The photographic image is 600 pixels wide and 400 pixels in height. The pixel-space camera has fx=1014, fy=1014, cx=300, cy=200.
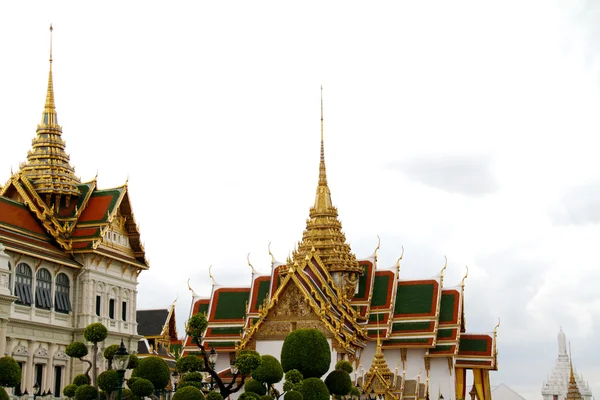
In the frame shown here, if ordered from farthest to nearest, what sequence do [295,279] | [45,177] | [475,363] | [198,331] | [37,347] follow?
[475,363]
[295,279]
[45,177]
[37,347]
[198,331]

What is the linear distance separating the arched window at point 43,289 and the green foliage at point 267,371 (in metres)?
10.7

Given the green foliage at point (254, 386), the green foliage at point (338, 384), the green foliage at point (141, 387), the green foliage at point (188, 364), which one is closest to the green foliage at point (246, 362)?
the green foliage at point (188, 364)

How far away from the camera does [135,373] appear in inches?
1198

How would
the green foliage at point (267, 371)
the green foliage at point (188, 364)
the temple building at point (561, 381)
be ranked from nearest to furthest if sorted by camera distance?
the green foliage at point (188, 364) → the green foliage at point (267, 371) → the temple building at point (561, 381)

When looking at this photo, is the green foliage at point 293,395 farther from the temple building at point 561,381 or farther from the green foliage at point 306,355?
the temple building at point 561,381

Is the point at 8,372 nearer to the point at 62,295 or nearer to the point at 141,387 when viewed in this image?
the point at 141,387

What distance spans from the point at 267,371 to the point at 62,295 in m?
11.9

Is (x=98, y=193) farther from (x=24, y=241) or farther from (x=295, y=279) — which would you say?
(x=295, y=279)

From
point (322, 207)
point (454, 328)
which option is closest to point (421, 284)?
point (454, 328)

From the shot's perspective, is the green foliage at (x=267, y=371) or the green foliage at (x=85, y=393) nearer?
the green foliage at (x=85, y=393)

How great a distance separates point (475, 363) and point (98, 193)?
22.3 metres

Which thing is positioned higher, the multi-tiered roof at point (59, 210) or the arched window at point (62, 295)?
the multi-tiered roof at point (59, 210)

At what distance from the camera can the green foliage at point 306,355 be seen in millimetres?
36938

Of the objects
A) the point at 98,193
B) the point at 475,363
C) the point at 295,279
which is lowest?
the point at 475,363
